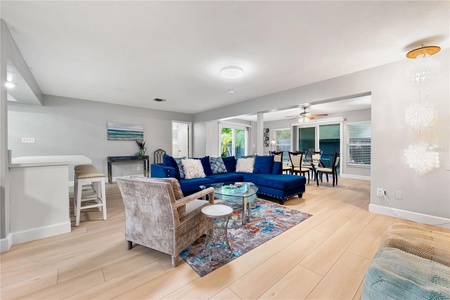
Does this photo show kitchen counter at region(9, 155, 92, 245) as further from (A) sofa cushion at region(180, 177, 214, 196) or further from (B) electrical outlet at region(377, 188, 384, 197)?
(B) electrical outlet at region(377, 188, 384, 197)

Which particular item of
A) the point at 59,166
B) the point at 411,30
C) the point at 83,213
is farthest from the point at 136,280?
the point at 411,30

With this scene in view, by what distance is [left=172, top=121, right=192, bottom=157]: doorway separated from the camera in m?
7.37

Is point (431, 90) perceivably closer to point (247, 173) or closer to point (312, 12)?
point (312, 12)

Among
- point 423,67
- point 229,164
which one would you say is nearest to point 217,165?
point 229,164

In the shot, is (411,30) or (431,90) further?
(431,90)

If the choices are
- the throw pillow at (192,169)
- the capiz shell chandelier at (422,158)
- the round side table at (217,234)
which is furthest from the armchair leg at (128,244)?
the capiz shell chandelier at (422,158)

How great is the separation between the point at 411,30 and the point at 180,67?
10.1 ft

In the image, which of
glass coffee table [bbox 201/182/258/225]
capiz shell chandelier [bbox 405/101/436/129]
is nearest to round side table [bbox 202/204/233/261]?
glass coffee table [bbox 201/182/258/225]

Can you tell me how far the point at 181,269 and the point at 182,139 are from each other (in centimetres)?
650

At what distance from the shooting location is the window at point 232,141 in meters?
8.69

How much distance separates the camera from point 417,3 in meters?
1.71

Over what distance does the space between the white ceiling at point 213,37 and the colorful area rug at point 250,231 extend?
243 cm

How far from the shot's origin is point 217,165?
4.31 meters

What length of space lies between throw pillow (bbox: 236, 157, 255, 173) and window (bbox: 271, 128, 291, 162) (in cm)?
456
